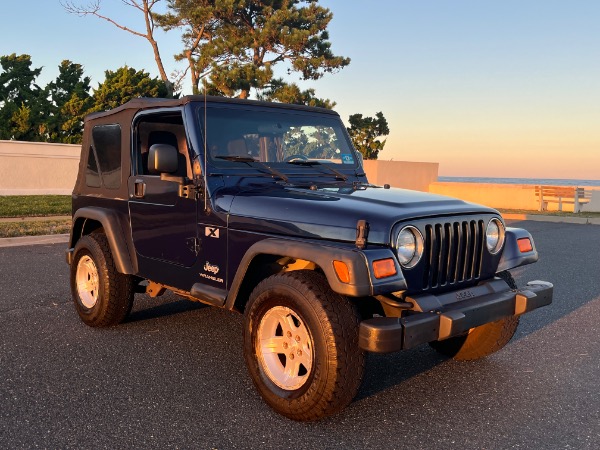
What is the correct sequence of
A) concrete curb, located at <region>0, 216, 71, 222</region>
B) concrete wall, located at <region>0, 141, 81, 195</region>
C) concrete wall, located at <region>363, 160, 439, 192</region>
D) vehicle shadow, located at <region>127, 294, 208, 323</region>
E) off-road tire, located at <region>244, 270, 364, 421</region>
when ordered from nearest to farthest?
off-road tire, located at <region>244, 270, 364, 421</region> < vehicle shadow, located at <region>127, 294, 208, 323</region> < concrete curb, located at <region>0, 216, 71, 222</region> < concrete wall, located at <region>0, 141, 81, 195</region> < concrete wall, located at <region>363, 160, 439, 192</region>

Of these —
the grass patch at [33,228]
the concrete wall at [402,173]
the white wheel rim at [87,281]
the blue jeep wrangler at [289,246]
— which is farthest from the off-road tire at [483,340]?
the concrete wall at [402,173]

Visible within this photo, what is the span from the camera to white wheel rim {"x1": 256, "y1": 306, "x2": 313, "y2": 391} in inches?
142

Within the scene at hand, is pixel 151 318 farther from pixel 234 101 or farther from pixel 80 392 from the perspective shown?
pixel 234 101

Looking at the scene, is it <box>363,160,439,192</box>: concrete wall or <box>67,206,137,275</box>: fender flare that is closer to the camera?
<box>67,206,137,275</box>: fender flare

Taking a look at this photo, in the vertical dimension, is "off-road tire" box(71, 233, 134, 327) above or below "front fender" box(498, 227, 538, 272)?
below

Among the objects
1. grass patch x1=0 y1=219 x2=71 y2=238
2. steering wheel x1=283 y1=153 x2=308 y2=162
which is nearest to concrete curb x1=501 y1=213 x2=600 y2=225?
grass patch x1=0 y1=219 x2=71 y2=238

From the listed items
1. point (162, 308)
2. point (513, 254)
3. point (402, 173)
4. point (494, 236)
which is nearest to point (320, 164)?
point (494, 236)

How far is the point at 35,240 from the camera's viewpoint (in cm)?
1132

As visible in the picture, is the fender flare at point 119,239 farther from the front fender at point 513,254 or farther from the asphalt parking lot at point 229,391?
the front fender at point 513,254

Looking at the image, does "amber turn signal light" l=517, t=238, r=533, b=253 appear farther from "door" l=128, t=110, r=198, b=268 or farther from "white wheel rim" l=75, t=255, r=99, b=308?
"white wheel rim" l=75, t=255, r=99, b=308

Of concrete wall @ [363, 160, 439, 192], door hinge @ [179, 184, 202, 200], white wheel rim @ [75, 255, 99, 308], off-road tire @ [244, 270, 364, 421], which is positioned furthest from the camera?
concrete wall @ [363, 160, 439, 192]

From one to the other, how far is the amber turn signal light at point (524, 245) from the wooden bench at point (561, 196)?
19.4 m

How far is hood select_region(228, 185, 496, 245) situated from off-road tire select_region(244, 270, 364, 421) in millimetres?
307

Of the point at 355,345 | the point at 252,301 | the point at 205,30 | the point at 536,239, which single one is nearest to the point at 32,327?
the point at 252,301
